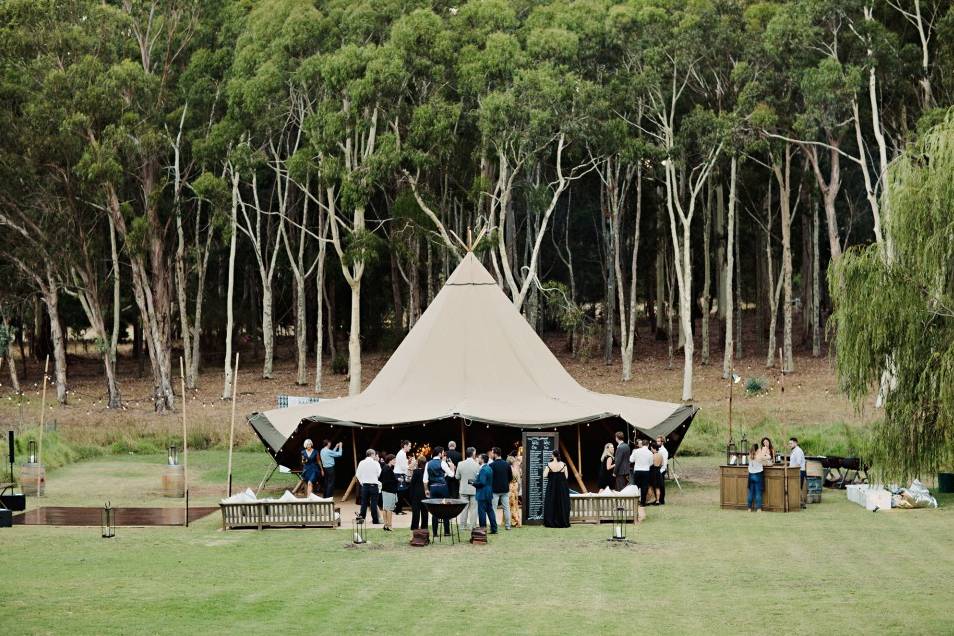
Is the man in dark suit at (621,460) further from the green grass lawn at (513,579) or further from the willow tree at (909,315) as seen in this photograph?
the willow tree at (909,315)

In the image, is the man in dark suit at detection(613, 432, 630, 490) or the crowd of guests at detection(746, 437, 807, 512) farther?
the man in dark suit at detection(613, 432, 630, 490)

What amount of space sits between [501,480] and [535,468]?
815 mm

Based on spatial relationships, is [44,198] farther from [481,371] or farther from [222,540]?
[222,540]

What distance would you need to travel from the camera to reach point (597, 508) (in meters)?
21.5

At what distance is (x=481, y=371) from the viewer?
26609 millimetres

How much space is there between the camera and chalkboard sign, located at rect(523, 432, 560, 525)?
2097 cm

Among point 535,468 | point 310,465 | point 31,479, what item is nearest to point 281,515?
point 310,465

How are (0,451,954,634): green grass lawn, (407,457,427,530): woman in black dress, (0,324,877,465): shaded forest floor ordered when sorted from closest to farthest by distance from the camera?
(0,451,954,634): green grass lawn → (407,457,427,530): woman in black dress → (0,324,877,465): shaded forest floor

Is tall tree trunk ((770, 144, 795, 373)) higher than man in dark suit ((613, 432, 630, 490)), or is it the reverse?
tall tree trunk ((770, 144, 795, 373))

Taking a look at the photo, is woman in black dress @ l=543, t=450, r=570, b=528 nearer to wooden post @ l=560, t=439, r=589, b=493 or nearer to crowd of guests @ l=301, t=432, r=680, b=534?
crowd of guests @ l=301, t=432, r=680, b=534

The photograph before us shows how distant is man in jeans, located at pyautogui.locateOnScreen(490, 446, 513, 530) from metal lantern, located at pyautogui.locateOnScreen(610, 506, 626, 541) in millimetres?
1578

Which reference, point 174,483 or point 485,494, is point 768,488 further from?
point 174,483

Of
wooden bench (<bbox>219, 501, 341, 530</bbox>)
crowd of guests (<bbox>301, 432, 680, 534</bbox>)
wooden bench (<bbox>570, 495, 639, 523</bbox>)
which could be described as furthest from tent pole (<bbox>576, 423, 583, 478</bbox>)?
wooden bench (<bbox>219, 501, 341, 530</bbox>)

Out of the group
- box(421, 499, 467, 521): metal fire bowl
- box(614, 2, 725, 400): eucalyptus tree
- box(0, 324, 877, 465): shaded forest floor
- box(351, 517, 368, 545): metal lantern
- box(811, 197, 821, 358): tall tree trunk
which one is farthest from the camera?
box(811, 197, 821, 358): tall tree trunk
